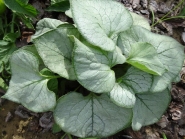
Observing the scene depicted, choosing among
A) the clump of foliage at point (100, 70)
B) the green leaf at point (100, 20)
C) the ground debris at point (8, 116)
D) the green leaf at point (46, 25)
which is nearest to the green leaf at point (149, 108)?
the clump of foliage at point (100, 70)

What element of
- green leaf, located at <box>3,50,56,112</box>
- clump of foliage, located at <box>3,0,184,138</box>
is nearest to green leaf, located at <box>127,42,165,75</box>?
clump of foliage, located at <box>3,0,184,138</box>

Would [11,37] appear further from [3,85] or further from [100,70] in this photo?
[100,70]

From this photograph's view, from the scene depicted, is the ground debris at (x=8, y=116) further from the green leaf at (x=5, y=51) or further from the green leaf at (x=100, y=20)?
the green leaf at (x=100, y=20)

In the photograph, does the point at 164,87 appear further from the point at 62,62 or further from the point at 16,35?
the point at 16,35

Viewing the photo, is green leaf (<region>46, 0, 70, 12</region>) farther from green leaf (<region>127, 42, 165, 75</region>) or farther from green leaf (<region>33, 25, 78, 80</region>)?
green leaf (<region>127, 42, 165, 75</region>)

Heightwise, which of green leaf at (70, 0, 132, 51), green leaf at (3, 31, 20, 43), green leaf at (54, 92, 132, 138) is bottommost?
green leaf at (54, 92, 132, 138)

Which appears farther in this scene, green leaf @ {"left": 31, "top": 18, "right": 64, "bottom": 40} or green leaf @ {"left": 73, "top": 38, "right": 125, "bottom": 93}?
green leaf @ {"left": 31, "top": 18, "right": 64, "bottom": 40}

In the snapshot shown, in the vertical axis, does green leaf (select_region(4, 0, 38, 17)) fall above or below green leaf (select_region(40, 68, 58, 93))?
above
